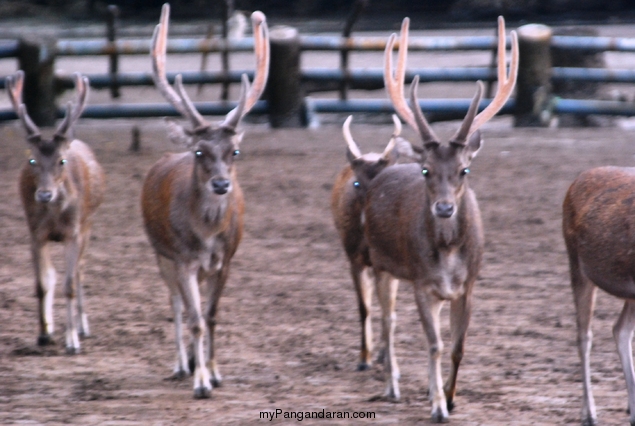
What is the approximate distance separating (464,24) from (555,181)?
39.0 feet

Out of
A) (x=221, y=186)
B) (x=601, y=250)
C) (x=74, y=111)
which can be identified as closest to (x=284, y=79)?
(x=74, y=111)

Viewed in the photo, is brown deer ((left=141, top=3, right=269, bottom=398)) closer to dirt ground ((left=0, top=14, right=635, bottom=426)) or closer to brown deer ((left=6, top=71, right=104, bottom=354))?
dirt ground ((left=0, top=14, right=635, bottom=426))

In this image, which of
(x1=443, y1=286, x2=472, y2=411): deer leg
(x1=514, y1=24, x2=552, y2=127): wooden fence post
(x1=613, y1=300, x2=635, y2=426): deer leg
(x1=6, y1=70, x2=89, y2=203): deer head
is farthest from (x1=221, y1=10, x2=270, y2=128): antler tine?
(x1=514, y1=24, x2=552, y2=127): wooden fence post

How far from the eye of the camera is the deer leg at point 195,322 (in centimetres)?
661

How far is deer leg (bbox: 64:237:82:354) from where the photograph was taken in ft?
24.8

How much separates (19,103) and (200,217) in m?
2.23

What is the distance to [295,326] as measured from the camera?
26.2 feet

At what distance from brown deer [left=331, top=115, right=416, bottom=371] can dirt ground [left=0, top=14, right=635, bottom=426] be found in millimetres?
326

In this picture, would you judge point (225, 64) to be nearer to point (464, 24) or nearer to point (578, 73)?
point (578, 73)

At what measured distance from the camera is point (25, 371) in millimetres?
7086

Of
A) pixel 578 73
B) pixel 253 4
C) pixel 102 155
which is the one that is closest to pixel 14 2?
pixel 253 4

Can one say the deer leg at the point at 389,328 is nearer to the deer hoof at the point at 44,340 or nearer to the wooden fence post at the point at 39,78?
the deer hoof at the point at 44,340

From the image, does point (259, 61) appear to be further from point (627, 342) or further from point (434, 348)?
point (627, 342)

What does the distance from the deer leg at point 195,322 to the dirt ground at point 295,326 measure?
12cm
